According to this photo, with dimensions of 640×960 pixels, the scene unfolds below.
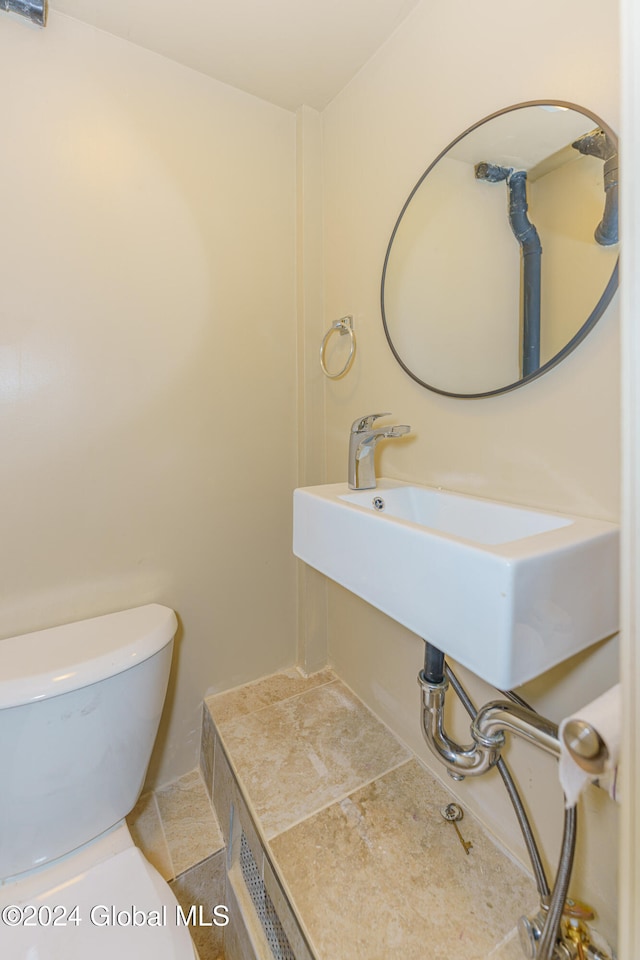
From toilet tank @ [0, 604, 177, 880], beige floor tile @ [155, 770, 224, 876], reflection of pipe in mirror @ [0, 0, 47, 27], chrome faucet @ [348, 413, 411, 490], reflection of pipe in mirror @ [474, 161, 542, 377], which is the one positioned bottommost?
beige floor tile @ [155, 770, 224, 876]

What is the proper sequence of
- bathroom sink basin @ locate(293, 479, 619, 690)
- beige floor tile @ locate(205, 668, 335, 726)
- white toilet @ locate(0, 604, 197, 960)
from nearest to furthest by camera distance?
1. bathroom sink basin @ locate(293, 479, 619, 690)
2. white toilet @ locate(0, 604, 197, 960)
3. beige floor tile @ locate(205, 668, 335, 726)

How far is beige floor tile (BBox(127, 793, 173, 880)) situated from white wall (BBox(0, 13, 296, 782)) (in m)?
0.09

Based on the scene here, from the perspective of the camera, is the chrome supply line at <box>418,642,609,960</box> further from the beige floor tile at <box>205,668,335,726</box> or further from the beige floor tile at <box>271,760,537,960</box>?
the beige floor tile at <box>205,668,335,726</box>

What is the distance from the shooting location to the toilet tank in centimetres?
81

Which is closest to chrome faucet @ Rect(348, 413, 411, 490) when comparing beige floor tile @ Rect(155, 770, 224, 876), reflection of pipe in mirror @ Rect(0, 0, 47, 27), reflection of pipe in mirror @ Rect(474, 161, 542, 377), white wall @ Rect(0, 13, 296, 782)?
reflection of pipe in mirror @ Rect(474, 161, 542, 377)

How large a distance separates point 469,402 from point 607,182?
0.41m

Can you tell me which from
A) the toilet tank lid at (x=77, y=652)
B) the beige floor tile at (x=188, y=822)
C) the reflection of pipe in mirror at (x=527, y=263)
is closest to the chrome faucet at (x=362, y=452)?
the reflection of pipe in mirror at (x=527, y=263)

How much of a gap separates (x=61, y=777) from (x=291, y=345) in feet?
4.16

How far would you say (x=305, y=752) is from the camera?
108 cm

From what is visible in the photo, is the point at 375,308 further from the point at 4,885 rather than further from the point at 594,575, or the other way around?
the point at 4,885

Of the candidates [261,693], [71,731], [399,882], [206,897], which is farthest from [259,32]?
[206,897]

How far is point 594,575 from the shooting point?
1.95 ft

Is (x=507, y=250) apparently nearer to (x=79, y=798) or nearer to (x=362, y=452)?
(x=362, y=452)

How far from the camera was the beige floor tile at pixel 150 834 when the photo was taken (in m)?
1.01
